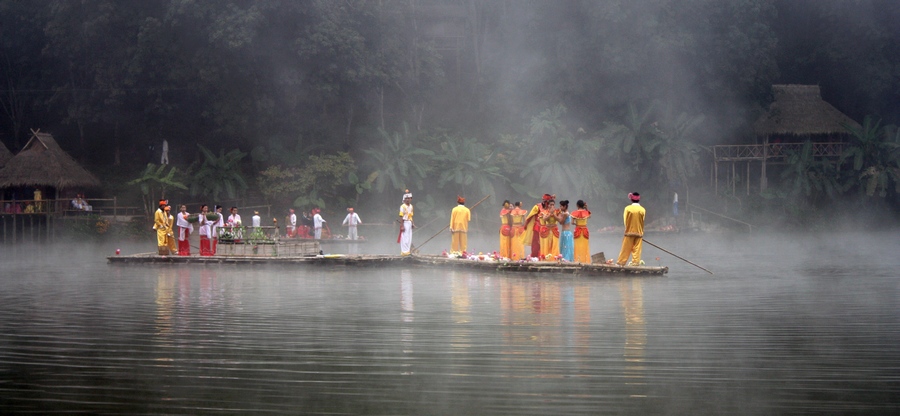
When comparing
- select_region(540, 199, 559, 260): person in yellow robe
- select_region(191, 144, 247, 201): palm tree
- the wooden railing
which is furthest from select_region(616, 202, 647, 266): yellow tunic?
the wooden railing

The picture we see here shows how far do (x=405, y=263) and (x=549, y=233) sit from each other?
3071 millimetres

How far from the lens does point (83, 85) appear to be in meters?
38.6

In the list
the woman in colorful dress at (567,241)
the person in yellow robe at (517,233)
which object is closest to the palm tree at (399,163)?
the person in yellow robe at (517,233)

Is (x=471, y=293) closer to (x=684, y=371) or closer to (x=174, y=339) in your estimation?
(x=174, y=339)

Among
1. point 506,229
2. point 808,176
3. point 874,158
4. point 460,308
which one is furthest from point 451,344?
point 874,158

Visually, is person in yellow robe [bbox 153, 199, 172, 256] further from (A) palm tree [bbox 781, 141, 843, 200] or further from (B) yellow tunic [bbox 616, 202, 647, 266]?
(A) palm tree [bbox 781, 141, 843, 200]

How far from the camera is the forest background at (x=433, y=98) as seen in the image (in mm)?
35094

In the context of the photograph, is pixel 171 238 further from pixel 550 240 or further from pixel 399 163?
pixel 399 163

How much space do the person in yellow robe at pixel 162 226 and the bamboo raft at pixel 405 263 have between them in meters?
0.38

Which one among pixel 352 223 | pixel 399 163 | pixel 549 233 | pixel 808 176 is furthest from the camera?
pixel 808 176

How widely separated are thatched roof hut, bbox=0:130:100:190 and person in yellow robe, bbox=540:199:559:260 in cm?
1983

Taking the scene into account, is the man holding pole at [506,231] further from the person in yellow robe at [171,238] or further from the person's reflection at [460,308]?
the person in yellow robe at [171,238]

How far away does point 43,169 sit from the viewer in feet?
110

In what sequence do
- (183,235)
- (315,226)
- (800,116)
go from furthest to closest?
(800,116) < (315,226) < (183,235)
